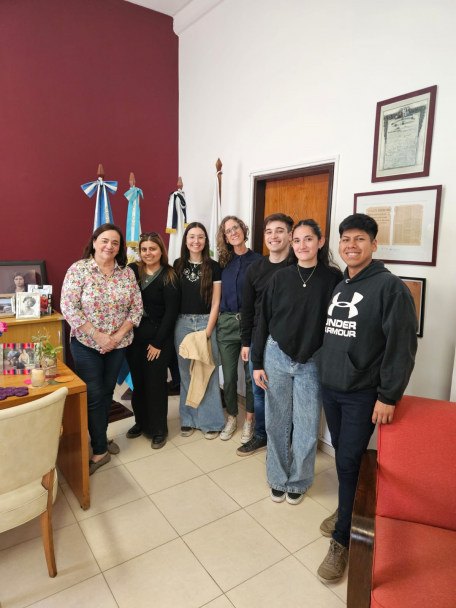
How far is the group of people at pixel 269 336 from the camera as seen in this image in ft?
5.49

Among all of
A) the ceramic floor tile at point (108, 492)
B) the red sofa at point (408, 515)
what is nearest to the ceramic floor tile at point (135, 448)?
the ceramic floor tile at point (108, 492)

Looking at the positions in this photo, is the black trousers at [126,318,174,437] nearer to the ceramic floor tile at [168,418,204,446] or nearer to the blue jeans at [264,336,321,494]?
the ceramic floor tile at [168,418,204,446]

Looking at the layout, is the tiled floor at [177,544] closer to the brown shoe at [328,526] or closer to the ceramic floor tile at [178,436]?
the brown shoe at [328,526]

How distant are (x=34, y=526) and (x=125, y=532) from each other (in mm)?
488

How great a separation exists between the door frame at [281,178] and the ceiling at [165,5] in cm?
207

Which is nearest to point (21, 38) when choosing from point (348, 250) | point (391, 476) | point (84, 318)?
point (84, 318)

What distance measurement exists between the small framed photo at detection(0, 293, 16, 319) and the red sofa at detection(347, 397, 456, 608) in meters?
3.00

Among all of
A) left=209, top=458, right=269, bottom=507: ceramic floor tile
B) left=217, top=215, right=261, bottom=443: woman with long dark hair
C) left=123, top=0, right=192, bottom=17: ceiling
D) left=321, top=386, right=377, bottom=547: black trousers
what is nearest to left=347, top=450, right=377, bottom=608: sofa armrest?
left=321, top=386, right=377, bottom=547: black trousers

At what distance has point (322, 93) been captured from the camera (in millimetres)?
2662

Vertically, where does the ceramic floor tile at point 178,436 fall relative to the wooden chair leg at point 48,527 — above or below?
below

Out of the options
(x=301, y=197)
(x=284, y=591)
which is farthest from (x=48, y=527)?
(x=301, y=197)

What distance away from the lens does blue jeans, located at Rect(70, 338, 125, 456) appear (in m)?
2.36

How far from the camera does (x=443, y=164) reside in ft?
6.66

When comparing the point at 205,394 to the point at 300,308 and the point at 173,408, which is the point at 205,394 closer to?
the point at 173,408
